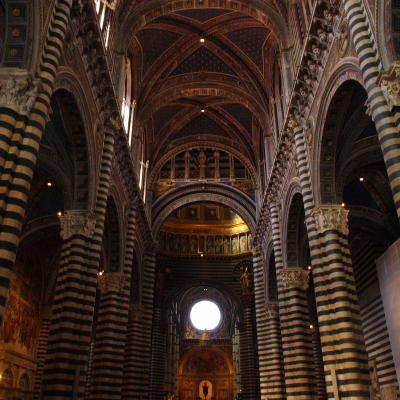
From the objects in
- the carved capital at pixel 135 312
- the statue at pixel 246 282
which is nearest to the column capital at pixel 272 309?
the carved capital at pixel 135 312

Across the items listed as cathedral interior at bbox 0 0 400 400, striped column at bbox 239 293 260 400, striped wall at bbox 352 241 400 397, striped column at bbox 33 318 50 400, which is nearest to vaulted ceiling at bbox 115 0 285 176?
cathedral interior at bbox 0 0 400 400

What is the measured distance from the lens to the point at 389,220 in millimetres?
21641

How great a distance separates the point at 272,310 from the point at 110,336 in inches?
409

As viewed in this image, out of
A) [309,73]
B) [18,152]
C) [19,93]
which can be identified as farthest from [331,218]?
[19,93]

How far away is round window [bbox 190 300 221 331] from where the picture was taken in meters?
43.3

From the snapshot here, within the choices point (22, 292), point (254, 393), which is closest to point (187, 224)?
point (254, 393)

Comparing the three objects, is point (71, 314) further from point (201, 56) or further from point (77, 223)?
point (201, 56)

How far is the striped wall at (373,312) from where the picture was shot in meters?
21.4

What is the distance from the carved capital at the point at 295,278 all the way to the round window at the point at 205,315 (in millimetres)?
25407

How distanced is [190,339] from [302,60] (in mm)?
33147

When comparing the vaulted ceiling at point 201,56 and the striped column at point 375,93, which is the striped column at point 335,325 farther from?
the vaulted ceiling at point 201,56

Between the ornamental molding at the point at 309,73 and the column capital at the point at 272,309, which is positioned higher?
the ornamental molding at the point at 309,73

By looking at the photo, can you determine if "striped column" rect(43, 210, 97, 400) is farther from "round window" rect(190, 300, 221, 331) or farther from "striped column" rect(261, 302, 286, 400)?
"round window" rect(190, 300, 221, 331)

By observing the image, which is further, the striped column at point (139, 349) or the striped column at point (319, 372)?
the striped column at point (319, 372)
